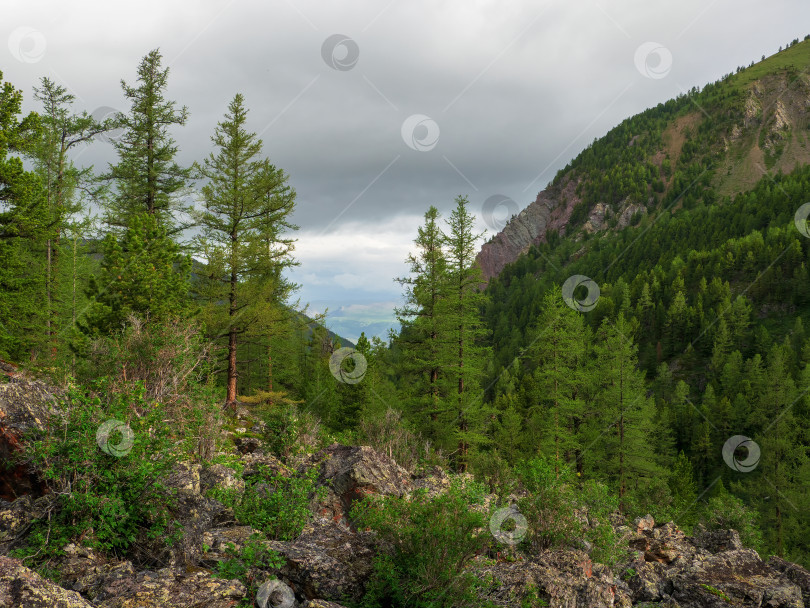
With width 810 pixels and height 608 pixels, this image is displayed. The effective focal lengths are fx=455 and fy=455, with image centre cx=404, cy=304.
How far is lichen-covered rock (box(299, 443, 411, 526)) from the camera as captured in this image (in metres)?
11.2

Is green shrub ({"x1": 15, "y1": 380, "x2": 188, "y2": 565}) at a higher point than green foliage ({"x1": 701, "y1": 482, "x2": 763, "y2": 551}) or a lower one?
higher

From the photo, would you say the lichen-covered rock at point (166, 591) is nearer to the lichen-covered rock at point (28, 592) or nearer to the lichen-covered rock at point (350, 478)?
the lichen-covered rock at point (28, 592)

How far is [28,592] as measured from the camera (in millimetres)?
4508

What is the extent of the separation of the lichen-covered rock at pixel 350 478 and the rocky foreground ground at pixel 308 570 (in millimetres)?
46

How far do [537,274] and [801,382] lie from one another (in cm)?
12758

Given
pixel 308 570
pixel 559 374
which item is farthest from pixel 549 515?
pixel 559 374

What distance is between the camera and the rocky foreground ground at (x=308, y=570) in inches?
213

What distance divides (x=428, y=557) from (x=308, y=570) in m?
1.82

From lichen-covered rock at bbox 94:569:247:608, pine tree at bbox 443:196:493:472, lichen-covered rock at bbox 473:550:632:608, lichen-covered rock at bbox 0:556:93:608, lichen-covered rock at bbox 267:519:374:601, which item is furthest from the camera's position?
pine tree at bbox 443:196:493:472

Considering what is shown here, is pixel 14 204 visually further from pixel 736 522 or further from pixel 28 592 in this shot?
pixel 736 522

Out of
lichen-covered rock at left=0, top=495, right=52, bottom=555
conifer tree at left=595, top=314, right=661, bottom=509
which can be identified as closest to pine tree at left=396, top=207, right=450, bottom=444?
conifer tree at left=595, top=314, right=661, bottom=509

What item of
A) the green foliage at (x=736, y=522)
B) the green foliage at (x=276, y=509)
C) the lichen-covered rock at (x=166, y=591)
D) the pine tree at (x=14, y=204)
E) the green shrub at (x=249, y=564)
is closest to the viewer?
the lichen-covered rock at (x=166, y=591)

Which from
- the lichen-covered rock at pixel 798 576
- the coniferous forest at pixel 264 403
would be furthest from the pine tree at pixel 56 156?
Answer: the lichen-covered rock at pixel 798 576

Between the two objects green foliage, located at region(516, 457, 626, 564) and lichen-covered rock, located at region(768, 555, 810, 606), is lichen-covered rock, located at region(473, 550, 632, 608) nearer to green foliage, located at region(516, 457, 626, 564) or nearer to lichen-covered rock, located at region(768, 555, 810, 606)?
green foliage, located at region(516, 457, 626, 564)
